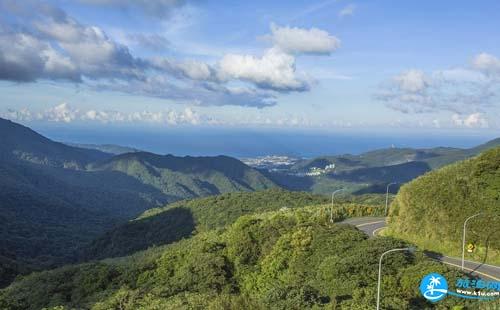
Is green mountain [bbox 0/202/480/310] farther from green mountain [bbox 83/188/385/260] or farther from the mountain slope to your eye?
the mountain slope

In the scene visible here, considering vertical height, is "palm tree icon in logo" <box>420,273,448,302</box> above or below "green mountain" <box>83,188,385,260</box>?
above

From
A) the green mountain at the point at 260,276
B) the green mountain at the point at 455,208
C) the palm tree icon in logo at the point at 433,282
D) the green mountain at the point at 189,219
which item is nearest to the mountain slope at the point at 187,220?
the green mountain at the point at 189,219

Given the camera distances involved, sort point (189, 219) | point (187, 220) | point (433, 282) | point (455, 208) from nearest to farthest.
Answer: point (433, 282), point (455, 208), point (187, 220), point (189, 219)

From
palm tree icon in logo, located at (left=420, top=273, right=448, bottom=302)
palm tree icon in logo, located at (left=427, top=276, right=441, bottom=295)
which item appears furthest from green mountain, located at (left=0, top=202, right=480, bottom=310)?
palm tree icon in logo, located at (left=427, top=276, right=441, bottom=295)

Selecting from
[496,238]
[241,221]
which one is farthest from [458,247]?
[241,221]

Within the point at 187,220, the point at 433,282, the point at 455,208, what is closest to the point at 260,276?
the point at 433,282

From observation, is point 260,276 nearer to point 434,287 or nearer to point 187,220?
point 434,287
